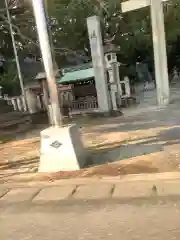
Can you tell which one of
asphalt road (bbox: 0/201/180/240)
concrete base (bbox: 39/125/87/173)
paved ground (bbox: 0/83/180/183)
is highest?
concrete base (bbox: 39/125/87/173)

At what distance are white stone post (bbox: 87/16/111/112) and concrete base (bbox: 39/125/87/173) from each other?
744 centimetres

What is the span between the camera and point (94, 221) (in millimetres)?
4336

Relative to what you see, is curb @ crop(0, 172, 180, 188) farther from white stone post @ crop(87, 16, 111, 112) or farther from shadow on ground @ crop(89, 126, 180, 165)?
white stone post @ crop(87, 16, 111, 112)

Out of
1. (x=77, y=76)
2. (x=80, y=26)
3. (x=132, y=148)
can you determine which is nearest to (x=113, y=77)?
(x=77, y=76)

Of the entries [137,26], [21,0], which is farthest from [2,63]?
[137,26]

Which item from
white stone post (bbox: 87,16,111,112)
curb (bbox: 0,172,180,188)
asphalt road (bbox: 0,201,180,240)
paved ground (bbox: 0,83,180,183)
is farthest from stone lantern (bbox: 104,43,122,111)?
asphalt road (bbox: 0,201,180,240)

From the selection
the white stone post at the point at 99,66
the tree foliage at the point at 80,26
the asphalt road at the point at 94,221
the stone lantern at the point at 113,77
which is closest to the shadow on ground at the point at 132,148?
the asphalt road at the point at 94,221

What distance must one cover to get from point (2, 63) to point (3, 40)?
3.60 metres

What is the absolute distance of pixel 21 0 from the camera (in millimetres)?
18203

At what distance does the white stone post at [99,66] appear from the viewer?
14.1 m

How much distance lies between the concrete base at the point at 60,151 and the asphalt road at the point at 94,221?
1.67 m

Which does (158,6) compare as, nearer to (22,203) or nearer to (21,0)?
(21,0)

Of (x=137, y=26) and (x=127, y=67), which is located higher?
(x=137, y=26)

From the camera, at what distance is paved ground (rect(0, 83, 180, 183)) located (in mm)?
6383
